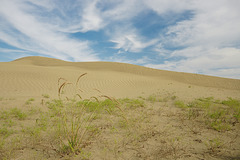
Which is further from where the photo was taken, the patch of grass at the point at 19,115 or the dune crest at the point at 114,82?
the dune crest at the point at 114,82

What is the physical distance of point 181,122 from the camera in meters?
3.36

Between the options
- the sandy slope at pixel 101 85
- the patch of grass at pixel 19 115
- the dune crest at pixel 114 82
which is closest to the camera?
the patch of grass at pixel 19 115

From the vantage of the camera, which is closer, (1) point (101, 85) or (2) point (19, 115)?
(2) point (19, 115)

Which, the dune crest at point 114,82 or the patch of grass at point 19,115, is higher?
the dune crest at point 114,82

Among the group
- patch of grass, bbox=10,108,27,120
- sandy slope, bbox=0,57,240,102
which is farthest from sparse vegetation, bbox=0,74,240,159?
sandy slope, bbox=0,57,240,102

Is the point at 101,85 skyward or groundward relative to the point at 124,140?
skyward

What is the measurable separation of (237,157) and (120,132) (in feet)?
6.41

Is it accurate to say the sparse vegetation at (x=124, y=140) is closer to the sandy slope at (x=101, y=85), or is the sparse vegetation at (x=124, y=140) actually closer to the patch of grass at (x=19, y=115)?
the patch of grass at (x=19, y=115)

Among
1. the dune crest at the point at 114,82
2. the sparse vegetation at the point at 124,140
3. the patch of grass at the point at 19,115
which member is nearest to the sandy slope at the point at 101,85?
the dune crest at the point at 114,82

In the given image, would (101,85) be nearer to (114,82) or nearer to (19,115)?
(114,82)

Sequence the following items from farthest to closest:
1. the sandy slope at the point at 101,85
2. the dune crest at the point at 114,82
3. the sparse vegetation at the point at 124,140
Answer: the dune crest at the point at 114,82 → the sandy slope at the point at 101,85 → the sparse vegetation at the point at 124,140

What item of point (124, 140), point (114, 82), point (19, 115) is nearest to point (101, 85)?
point (114, 82)

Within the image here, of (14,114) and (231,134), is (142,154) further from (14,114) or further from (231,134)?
(14,114)

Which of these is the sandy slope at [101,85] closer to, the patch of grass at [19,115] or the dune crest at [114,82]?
the dune crest at [114,82]
